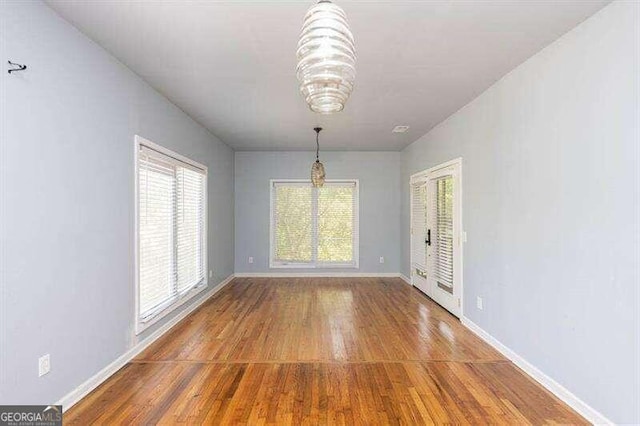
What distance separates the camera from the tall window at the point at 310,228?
6.94 meters

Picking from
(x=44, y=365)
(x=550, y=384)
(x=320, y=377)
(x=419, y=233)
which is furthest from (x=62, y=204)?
(x=419, y=233)

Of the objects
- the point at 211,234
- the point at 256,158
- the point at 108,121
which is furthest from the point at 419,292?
the point at 108,121

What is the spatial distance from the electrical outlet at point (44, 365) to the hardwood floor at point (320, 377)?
1.24ft

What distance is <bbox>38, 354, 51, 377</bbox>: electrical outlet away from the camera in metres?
2.03

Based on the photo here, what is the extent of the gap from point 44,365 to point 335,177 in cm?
560

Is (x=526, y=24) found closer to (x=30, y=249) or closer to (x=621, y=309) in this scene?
(x=621, y=309)

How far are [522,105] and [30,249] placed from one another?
397 centimetres

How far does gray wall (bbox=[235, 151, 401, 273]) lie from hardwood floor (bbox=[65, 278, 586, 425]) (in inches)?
103

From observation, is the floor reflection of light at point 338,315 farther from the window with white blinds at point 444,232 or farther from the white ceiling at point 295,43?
the white ceiling at point 295,43

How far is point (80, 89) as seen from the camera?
2418 millimetres

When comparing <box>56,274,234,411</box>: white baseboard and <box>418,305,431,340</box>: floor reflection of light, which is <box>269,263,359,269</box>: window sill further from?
<box>56,274,234,411</box>: white baseboard

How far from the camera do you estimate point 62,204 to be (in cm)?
224

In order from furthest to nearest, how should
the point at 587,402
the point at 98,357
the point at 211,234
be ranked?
1. the point at 211,234
2. the point at 98,357
3. the point at 587,402

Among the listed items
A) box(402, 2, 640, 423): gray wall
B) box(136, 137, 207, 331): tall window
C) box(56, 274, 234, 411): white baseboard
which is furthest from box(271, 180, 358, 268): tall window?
box(402, 2, 640, 423): gray wall
